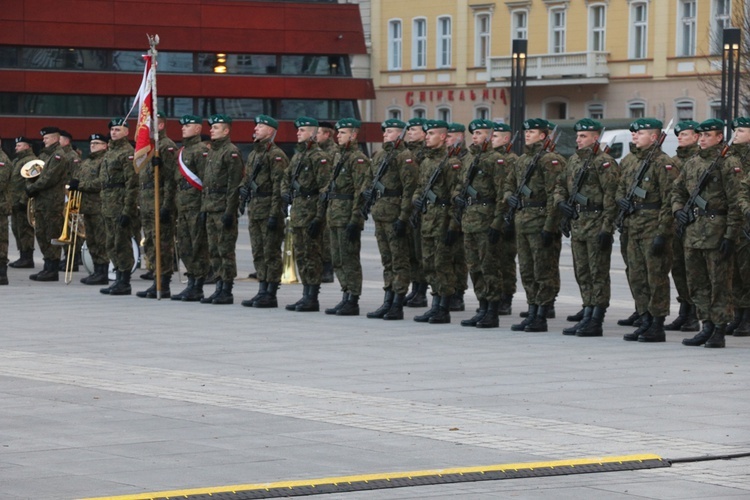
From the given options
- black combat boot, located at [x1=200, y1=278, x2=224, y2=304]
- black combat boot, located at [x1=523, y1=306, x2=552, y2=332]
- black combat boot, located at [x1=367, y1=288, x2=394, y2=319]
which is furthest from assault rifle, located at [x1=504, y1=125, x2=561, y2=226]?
black combat boot, located at [x1=200, y1=278, x2=224, y2=304]

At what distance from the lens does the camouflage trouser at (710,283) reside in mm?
14312

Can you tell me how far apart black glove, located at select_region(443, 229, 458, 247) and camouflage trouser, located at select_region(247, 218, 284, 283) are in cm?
209

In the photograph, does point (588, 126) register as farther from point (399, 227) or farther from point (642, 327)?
point (399, 227)

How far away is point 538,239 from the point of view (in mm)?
15664

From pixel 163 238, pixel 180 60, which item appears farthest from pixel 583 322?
pixel 180 60

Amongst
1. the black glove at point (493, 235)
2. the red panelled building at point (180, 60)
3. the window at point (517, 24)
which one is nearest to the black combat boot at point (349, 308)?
the black glove at point (493, 235)

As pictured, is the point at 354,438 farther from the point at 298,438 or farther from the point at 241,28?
the point at 241,28

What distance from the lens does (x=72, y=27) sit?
140 ft

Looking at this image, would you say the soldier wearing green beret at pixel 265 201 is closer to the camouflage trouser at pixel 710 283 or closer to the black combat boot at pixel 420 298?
the black combat boot at pixel 420 298

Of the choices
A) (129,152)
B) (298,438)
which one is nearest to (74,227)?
(129,152)

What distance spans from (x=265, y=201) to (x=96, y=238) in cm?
441

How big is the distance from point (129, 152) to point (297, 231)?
3.31 metres

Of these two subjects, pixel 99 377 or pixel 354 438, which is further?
pixel 99 377

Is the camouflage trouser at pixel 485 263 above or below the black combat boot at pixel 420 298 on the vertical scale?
above
